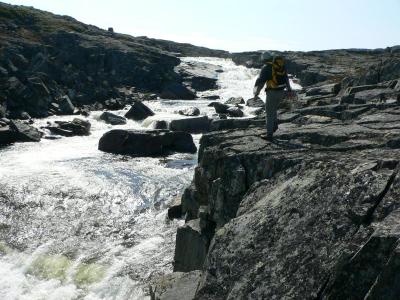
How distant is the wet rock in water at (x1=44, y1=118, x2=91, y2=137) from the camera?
48000 millimetres

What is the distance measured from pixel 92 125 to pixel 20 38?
138 feet

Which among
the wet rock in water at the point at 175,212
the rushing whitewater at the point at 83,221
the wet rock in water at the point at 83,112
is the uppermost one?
the wet rock in water at the point at 175,212

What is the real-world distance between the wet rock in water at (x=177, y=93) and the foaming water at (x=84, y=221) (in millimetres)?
35908

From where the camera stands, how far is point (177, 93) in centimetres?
7731

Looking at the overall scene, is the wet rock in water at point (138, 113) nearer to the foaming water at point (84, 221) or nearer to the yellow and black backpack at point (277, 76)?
Result: the foaming water at point (84, 221)

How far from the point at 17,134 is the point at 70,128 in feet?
19.8

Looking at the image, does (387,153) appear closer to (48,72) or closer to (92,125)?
(92,125)

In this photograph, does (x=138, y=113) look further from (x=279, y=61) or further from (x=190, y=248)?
(x=279, y=61)

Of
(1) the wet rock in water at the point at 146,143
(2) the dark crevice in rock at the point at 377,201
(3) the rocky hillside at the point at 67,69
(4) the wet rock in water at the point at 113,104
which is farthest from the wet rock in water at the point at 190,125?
(2) the dark crevice in rock at the point at 377,201

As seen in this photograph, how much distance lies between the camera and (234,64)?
117188 millimetres

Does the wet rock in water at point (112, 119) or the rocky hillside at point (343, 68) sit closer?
the rocky hillside at point (343, 68)

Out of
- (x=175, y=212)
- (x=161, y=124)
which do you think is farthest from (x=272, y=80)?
(x=161, y=124)

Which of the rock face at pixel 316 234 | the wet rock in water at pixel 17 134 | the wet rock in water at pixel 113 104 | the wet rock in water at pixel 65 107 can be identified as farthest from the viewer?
the wet rock in water at pixel 113 104

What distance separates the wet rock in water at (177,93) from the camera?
76.4 metres
